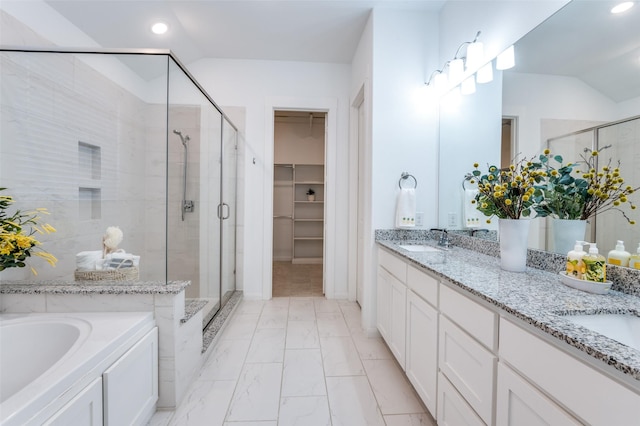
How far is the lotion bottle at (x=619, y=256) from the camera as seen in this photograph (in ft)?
3.51

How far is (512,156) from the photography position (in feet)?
5.38

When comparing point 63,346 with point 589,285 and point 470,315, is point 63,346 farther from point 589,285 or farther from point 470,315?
point 589,285

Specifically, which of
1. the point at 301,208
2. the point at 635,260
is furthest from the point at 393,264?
the point at 301,208

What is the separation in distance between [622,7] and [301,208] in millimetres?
4831

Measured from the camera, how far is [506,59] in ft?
5.61

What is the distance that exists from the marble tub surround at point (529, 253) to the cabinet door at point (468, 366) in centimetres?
60

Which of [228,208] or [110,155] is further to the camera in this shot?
[228,208]

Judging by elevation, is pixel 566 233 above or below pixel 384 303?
above

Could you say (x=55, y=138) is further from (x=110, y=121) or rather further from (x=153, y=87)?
(x=153, y=87)

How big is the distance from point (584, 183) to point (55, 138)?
3046 mm

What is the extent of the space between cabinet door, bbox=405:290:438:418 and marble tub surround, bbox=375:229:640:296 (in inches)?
24.2

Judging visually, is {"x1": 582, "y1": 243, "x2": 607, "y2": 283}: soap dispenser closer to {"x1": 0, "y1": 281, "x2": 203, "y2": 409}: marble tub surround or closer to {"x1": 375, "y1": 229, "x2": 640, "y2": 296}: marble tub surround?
{"x1": 375, "y1": 229, "x2": 640, "y2": 296}: marble tub surround

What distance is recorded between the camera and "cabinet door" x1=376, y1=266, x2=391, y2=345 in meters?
2.07

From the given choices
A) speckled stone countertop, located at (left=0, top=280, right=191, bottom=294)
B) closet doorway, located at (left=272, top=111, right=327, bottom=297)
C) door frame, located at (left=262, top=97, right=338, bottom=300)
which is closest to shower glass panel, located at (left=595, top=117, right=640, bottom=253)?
speckled stone countertop, located at (left=0, top=280, right=191, bottom=294)
